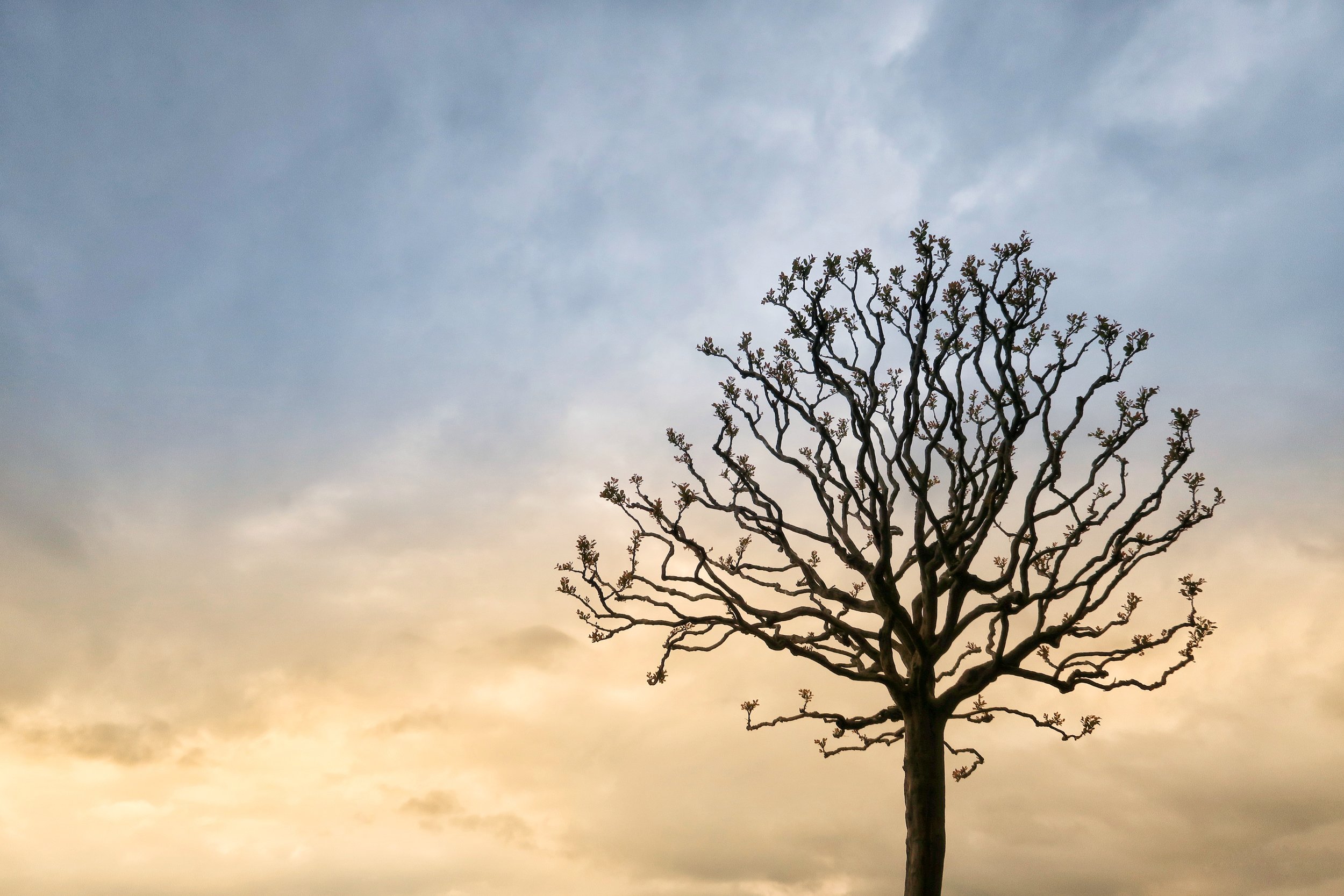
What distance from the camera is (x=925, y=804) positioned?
42.6 ft

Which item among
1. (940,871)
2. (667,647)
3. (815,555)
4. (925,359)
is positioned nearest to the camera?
(940,871)

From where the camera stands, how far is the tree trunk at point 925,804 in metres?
12.7

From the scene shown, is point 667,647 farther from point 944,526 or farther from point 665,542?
point 944,526

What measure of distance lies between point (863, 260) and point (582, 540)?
20.7 feet

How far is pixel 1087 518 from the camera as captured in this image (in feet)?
49.6

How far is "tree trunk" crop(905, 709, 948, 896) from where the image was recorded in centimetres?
1274

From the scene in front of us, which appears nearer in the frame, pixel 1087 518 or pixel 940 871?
pixel 940 871

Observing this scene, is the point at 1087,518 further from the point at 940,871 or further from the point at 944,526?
the point at 940,871

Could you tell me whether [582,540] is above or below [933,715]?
above

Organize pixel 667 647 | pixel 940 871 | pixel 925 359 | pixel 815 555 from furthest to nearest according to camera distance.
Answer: pixel 815 555, pixel 925 359, pixel 667 647, pixel 940 871

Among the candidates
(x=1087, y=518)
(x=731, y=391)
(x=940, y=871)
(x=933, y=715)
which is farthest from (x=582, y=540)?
(x=1087, y=518)

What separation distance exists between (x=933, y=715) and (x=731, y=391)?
597 centimetres

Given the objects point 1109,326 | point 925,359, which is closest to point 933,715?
point 925,359

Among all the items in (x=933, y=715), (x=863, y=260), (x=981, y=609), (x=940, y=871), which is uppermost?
(x=863, y=260)
